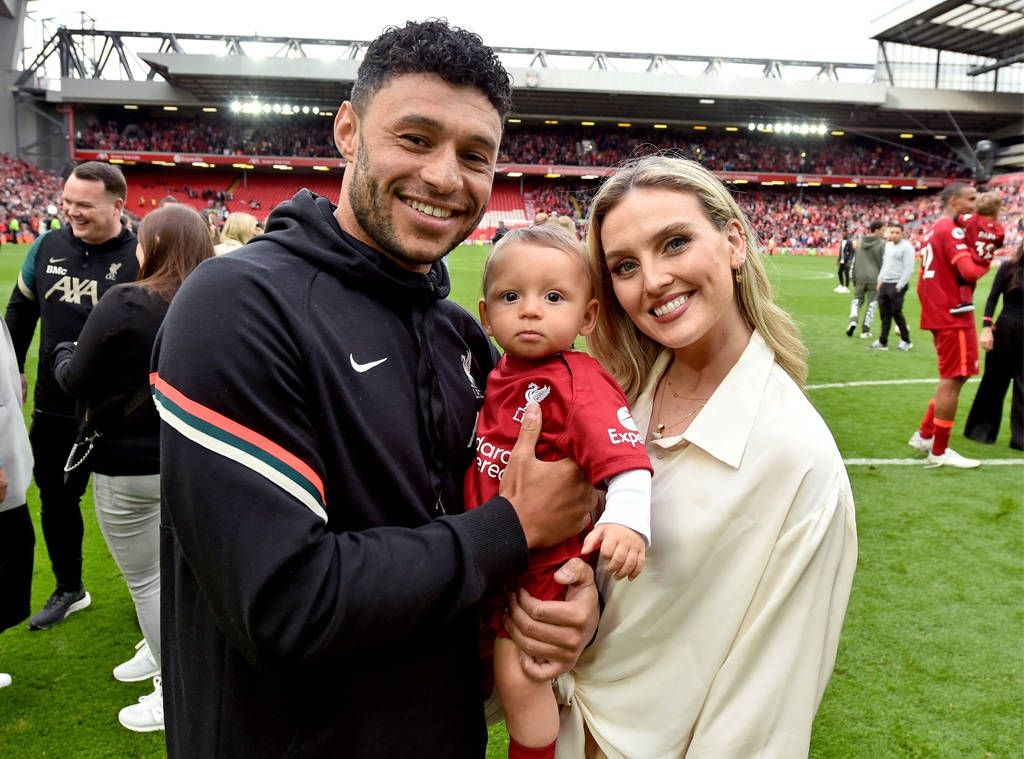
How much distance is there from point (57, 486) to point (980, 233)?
8.38 metres

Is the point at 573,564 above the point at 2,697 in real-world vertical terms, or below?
above

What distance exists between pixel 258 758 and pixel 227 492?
61cm

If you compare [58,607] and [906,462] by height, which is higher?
[906,462]

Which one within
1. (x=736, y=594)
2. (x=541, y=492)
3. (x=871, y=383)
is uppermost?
(x=541, y=492)

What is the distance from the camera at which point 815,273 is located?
29.6 m

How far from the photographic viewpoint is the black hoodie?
1.24 m

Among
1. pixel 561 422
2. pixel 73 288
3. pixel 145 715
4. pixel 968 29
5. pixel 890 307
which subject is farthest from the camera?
pixel 968 29

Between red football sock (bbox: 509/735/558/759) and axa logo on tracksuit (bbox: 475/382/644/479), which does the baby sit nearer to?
axa logo on tracksuit (bbox: 475/382/644/479)

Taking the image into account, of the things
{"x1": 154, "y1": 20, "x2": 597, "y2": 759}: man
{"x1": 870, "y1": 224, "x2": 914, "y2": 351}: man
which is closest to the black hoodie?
{"x1": 154, "y1": 20, "x2": 597, "y2": 759}: man

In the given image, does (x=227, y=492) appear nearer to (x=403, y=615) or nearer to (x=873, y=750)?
(x=403, y=615)

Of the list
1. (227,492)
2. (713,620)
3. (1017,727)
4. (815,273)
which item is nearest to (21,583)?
(227,492)

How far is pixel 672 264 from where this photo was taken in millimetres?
1933

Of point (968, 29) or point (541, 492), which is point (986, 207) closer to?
point (541, 492)

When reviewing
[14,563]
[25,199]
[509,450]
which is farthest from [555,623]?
[25,199]
